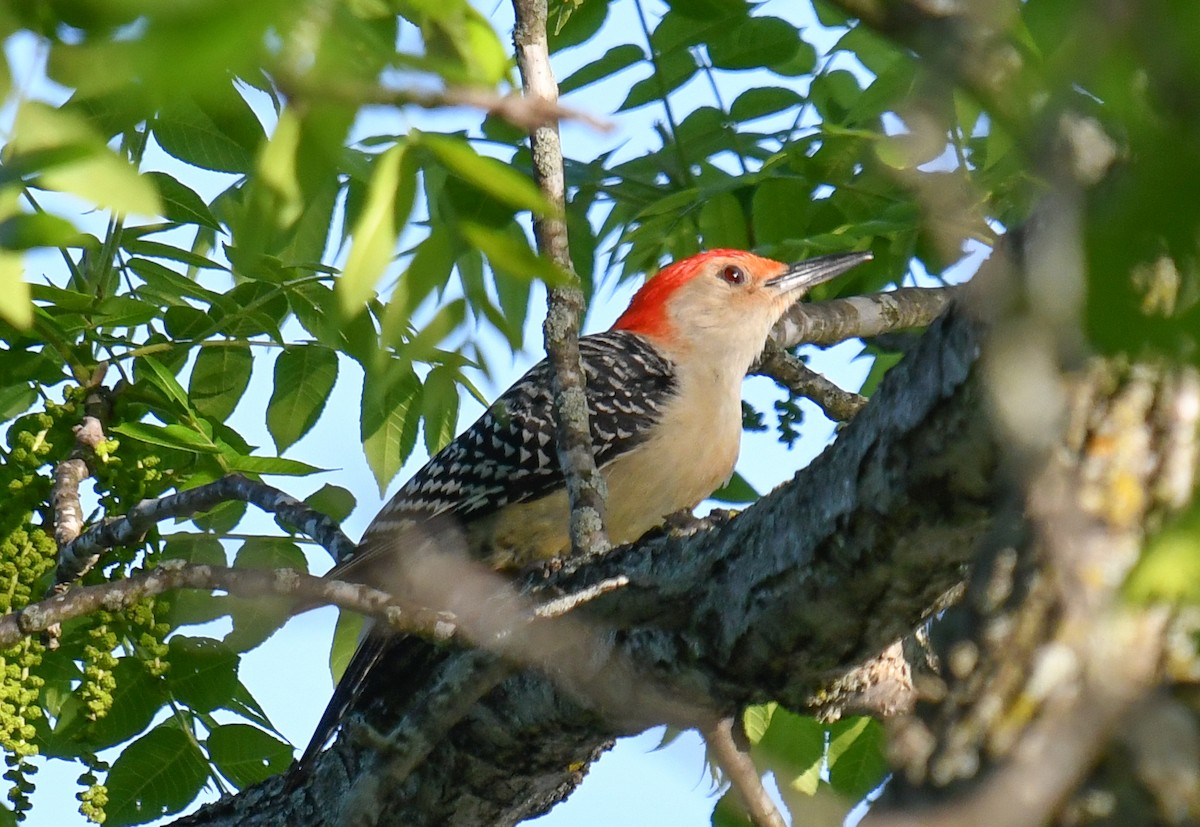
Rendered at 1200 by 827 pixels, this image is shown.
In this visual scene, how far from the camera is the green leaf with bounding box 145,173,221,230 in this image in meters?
4.21

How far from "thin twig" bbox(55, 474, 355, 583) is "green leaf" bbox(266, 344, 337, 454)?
0.27 meters

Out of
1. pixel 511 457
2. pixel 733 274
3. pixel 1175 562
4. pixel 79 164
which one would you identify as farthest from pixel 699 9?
pixel 733 274

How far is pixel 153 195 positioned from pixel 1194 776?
4.61 ft

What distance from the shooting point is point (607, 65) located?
506 cm

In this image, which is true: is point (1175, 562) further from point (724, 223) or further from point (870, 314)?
point (870, 314)

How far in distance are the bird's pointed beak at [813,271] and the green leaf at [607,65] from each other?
157 centimetres

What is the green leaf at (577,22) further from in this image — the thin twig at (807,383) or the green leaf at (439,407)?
the thin twig at (807,383)

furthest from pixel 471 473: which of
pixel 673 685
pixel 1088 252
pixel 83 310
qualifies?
pixel 1088 252

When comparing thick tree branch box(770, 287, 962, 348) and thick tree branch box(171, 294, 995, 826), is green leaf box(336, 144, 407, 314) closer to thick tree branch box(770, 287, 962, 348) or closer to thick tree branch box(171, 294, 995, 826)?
thick tree branch box(171, 294, 995, 826)

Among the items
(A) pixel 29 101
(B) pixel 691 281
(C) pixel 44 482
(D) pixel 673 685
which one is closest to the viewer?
(A) pixel 29 101

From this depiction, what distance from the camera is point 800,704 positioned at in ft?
11.5

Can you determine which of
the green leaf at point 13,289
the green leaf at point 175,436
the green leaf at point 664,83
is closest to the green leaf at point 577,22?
the green leaf at point 664,83

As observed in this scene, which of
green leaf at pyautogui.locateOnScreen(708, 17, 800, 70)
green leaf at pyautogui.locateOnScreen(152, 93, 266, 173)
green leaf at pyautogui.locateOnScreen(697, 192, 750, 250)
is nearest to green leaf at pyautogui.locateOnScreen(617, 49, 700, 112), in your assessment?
green leaf at pyautogui.locateOnScreen(708, 17, 800, 70)

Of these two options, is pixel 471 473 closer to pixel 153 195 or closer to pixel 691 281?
pixel 691 281
